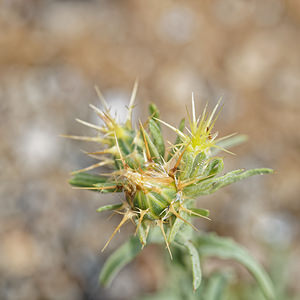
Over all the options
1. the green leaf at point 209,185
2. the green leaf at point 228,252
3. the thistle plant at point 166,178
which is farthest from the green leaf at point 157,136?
the green leaf at point 228,252

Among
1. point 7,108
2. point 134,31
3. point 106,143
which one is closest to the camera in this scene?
point 106,143

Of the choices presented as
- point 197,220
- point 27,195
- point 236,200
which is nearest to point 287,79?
point 236,200

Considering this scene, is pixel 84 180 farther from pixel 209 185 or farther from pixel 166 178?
pixel 209 185

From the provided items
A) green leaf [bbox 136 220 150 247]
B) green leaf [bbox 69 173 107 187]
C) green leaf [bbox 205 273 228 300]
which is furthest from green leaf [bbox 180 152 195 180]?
green leaf [bbox 205 273 228 300]

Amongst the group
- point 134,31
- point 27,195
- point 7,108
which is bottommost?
point 27,195

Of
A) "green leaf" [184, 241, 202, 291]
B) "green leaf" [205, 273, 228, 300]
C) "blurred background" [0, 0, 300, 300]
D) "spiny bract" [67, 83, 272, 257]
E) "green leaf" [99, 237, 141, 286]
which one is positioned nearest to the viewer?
"spiny bract" [67, 83, 272, 257]

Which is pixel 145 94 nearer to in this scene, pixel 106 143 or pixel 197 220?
pixel 197 220

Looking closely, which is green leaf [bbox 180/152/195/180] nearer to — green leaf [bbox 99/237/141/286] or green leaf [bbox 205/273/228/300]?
green leaf [bbox 99/237/141/286]
